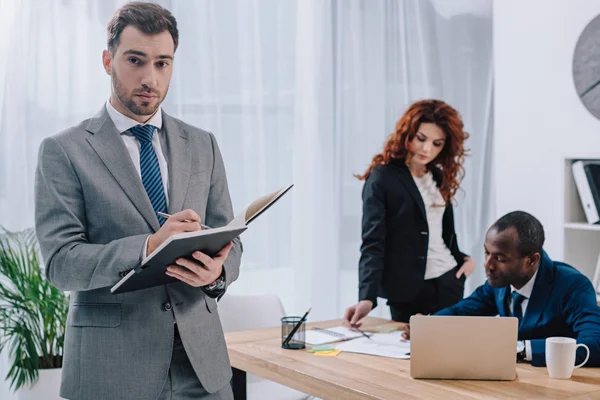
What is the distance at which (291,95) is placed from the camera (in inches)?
163

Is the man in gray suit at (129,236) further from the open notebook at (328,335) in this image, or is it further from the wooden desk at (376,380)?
the open notebook at (328,335)

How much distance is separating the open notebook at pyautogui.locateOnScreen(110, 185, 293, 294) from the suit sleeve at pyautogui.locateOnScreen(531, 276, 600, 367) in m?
0.93

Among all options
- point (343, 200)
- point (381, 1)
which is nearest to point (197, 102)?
point (343, 200)

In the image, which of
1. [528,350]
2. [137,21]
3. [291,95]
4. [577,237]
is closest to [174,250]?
[137,21]

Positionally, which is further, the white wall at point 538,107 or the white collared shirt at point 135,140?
the white wall at point 538,107

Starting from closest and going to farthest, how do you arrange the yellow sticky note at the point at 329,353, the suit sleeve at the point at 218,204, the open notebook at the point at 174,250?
the open notebook at the point at 174,250
the suit sleeve at the point at 218,204
the yellow sticky note at the point at 329,353

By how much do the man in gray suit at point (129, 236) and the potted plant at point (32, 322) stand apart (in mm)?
1545

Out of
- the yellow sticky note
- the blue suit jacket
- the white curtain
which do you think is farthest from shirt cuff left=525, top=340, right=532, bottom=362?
the white curtain

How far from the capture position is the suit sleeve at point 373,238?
2.86 meters

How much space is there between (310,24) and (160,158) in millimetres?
2607

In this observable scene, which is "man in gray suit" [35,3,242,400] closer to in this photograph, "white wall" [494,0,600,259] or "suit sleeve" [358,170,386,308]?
"suit sleeve" [358,170,386,308]

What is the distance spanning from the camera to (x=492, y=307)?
8.19 feet

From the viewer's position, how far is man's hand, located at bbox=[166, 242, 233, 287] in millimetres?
1524

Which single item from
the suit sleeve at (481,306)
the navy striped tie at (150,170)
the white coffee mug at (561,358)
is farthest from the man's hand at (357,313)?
the navy striped tie at (150,170)
